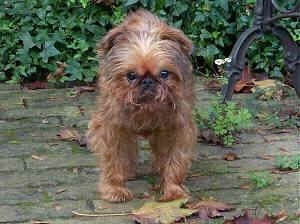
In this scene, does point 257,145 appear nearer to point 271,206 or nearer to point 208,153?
point 208,153

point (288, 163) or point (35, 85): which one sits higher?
point (288, 163)

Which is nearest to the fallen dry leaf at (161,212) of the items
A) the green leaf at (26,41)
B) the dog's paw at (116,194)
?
the dog's paw at (116,194)

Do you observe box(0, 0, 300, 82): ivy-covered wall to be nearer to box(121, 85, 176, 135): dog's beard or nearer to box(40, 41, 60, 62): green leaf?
box(40, 41, 60, 62): green leaf

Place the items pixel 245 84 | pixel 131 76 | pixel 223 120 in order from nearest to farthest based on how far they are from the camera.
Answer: pixel 131 76 < pixel 223 120 < pixel 245 84

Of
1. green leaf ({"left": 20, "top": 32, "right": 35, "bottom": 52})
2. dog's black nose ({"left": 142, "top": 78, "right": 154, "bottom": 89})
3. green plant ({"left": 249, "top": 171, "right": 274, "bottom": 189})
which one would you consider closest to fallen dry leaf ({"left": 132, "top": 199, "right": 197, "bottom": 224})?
green plant ({"left": 249, "top": 171, "right": 274, "bottom": 189})

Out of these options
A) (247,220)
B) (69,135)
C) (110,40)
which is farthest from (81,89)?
(247,220)

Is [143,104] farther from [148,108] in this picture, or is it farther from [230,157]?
[230,157]

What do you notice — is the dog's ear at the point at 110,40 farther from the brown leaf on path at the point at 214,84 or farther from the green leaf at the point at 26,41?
the green leaf at the point at 26,41

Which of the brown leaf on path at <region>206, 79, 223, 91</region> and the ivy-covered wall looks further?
the ivy-covered wall
